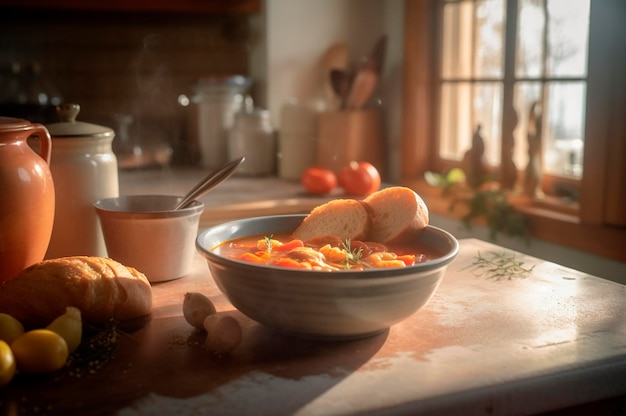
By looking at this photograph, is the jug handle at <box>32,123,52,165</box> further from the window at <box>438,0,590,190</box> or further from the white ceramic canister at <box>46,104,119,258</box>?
the window at <box>438,0,590,190</box>

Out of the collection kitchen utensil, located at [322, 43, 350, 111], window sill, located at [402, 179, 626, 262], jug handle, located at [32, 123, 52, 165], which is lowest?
window sill, located at [402, 179, 626, 262]

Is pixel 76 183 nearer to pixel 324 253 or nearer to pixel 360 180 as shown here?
pixel 324 253

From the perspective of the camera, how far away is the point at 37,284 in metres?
0.86

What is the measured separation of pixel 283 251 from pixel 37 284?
1.02ft

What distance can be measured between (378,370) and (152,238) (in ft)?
1.55

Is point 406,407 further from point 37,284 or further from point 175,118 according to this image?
point 175,118

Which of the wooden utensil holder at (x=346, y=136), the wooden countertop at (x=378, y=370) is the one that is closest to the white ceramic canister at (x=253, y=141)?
the wooden utensil holder at (x=346, y=136)

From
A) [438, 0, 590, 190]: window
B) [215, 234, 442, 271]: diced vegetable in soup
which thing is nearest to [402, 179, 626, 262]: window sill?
[438, 0, 590, 190]: window

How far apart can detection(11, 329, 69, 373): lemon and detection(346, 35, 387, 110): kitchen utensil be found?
2107 millimetres

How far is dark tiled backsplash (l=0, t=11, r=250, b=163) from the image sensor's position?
304cm

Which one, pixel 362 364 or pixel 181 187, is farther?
pixel 181 187

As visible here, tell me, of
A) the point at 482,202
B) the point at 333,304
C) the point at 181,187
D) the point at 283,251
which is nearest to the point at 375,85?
the point at 482,202

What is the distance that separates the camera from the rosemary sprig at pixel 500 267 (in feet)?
3.68

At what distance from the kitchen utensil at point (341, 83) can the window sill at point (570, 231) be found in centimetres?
75
